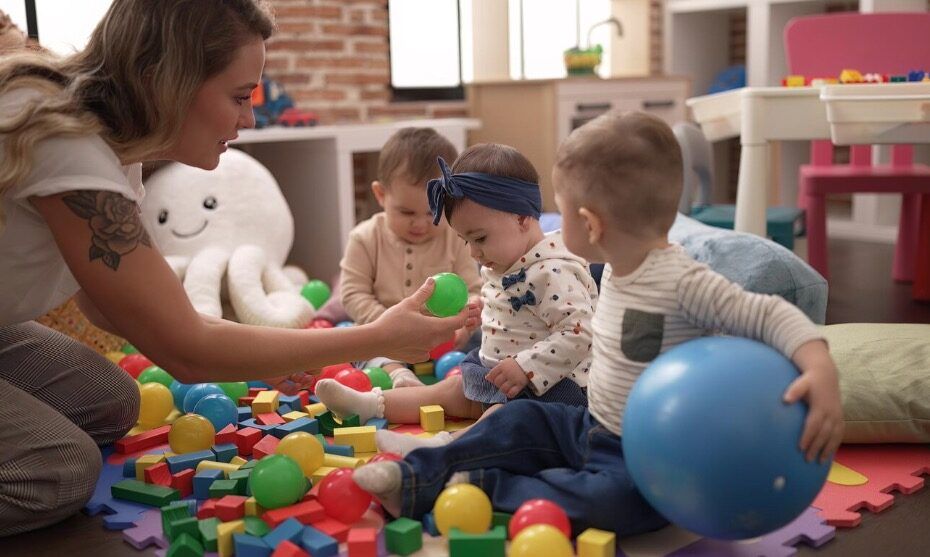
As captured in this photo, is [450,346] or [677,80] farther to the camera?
[677,80]

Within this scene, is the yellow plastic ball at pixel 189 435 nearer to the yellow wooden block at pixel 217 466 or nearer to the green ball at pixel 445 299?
the yellow wooden block at pixel 217 466

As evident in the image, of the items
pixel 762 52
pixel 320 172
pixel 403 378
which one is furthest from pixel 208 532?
pixel 762 52

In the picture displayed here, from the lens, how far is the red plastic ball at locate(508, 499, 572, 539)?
5.26 feet

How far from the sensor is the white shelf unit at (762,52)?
5.39 m

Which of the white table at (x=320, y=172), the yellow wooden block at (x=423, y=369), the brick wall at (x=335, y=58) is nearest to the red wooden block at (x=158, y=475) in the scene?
the yellow wooden block at (x=423, y=369)

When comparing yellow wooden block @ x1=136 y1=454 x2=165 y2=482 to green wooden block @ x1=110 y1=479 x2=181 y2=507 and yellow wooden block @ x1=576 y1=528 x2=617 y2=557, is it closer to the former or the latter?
green wooden block @ x1=110 y1=479 x2=181 y2=507

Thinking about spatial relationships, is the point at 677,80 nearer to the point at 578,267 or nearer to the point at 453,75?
the point at 453,75

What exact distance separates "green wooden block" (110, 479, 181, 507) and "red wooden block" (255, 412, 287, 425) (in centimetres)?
38

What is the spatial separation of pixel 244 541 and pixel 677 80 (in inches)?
175

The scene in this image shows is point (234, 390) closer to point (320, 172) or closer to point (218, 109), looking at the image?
point (218, 109)

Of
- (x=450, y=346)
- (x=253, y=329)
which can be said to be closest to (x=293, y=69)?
(x=450, y=346)

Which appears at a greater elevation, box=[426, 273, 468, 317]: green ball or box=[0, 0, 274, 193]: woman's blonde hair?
box=[0, 0, 274, 193]: woman's blonde hair

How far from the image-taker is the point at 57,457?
6.02 ft

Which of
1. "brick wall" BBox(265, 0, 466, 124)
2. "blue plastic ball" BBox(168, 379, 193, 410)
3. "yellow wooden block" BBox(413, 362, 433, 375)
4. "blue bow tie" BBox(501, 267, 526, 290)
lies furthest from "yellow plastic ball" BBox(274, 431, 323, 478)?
"brick wall" BBox(265, 0, 466, 124)
